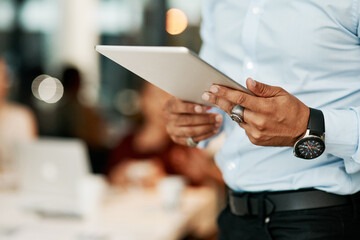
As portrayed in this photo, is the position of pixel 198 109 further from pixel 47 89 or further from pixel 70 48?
pixel 70 48

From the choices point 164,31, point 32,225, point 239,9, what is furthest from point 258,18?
point 164,31

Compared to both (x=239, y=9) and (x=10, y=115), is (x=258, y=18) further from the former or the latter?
(x=10, y=115)

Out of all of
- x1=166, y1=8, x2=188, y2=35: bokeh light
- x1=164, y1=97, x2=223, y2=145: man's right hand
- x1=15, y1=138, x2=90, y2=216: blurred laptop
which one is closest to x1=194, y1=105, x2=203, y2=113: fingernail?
x1=164, y1=97, x2=223, y2=145: man's right hand

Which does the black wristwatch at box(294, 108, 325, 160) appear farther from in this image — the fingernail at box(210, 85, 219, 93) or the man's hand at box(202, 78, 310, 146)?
the fingernail at box(210, 85, 219, 93)

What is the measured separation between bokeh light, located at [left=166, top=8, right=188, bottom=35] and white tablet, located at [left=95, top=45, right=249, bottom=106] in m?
4.87

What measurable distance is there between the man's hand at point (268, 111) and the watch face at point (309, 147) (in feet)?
0.06

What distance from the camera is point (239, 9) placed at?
1290mm

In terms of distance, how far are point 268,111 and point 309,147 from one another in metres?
0.14

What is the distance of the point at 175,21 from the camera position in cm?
596

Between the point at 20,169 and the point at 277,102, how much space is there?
1991 mm

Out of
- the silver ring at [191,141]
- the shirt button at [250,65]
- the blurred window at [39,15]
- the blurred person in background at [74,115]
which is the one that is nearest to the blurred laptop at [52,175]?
the silver ring at [191,141]

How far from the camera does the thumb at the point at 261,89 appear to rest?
0.94m

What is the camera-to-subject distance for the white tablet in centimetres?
91

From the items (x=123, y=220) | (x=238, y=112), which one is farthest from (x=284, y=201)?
(x=123, y=220)
